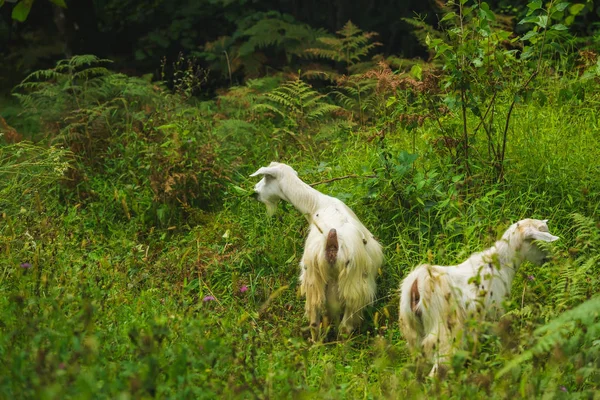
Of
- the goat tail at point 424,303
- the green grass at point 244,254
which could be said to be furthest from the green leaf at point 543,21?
the goat tail at point 424,303

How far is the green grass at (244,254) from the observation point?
344 centimetres

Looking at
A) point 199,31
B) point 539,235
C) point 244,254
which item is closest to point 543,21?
point 539,235

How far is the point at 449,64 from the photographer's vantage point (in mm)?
5582

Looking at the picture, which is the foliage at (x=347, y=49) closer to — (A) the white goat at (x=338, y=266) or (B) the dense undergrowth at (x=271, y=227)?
(B) the dense undergrowth at (x=271, y=227)

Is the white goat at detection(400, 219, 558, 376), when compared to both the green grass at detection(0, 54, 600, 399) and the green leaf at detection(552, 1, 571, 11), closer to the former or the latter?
the green grass at detection(0, 54, 600, 399)

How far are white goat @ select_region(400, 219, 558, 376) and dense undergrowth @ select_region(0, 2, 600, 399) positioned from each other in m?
0.16

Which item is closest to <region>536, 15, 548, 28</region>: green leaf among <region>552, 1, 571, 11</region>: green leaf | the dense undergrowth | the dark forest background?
the dense undergrowth

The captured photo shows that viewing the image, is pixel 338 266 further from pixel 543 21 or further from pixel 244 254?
pixel 543 21

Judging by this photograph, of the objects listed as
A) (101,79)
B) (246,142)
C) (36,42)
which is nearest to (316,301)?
(246,142)

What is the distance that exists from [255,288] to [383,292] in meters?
1.00

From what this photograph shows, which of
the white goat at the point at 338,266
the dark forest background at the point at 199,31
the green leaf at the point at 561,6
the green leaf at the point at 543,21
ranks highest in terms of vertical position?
Answer: the green leaf at the point at 561,6

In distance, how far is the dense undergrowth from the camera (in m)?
3.48

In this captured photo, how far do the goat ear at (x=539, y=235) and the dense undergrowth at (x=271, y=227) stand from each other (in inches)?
7.1

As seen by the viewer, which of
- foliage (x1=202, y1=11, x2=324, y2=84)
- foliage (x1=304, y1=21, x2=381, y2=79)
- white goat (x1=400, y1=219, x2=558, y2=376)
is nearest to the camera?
white goat (x1=400, y1=219, x2=558, y2=376)
